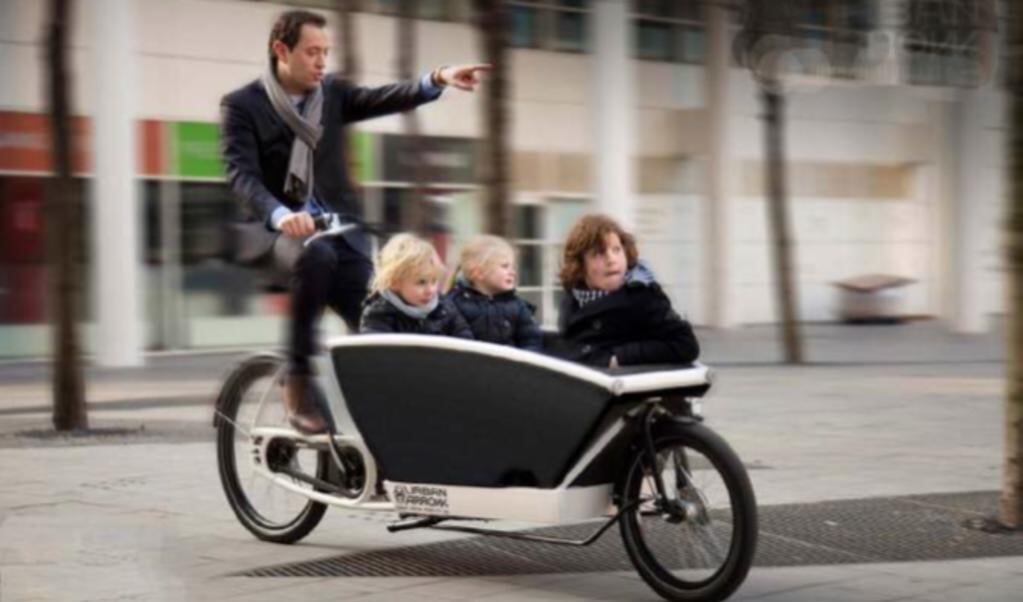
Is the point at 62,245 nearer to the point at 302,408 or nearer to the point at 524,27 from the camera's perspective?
the point at 302,408

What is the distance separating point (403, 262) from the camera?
254 inches

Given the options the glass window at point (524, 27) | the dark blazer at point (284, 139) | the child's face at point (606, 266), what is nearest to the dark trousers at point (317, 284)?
the dark blazer at point (284, 139)

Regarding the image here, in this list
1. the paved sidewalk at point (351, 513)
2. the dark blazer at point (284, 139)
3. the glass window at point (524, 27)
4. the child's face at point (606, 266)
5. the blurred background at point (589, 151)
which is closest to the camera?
the paved sidewalk at point (351, 513)

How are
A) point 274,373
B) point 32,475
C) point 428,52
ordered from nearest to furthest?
point 274,373, point 32,475, point 428,52

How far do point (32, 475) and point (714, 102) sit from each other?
24.7 m

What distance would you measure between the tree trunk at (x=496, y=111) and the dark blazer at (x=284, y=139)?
561 cm

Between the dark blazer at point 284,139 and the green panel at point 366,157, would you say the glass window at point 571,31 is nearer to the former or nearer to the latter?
the green panel at point 366,157

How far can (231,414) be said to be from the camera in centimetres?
735

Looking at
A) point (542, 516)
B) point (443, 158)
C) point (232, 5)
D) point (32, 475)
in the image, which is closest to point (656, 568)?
point (542, 516)

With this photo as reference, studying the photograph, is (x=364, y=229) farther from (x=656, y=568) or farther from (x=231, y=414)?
(x=656, y=568)

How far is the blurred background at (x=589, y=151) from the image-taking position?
22359 mm

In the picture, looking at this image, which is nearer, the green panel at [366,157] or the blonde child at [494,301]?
the blonde child at [494,301]

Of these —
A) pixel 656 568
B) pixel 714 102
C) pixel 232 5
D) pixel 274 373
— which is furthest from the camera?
pixel 714 102

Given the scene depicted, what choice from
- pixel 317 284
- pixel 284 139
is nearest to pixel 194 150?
pixel 284 139
